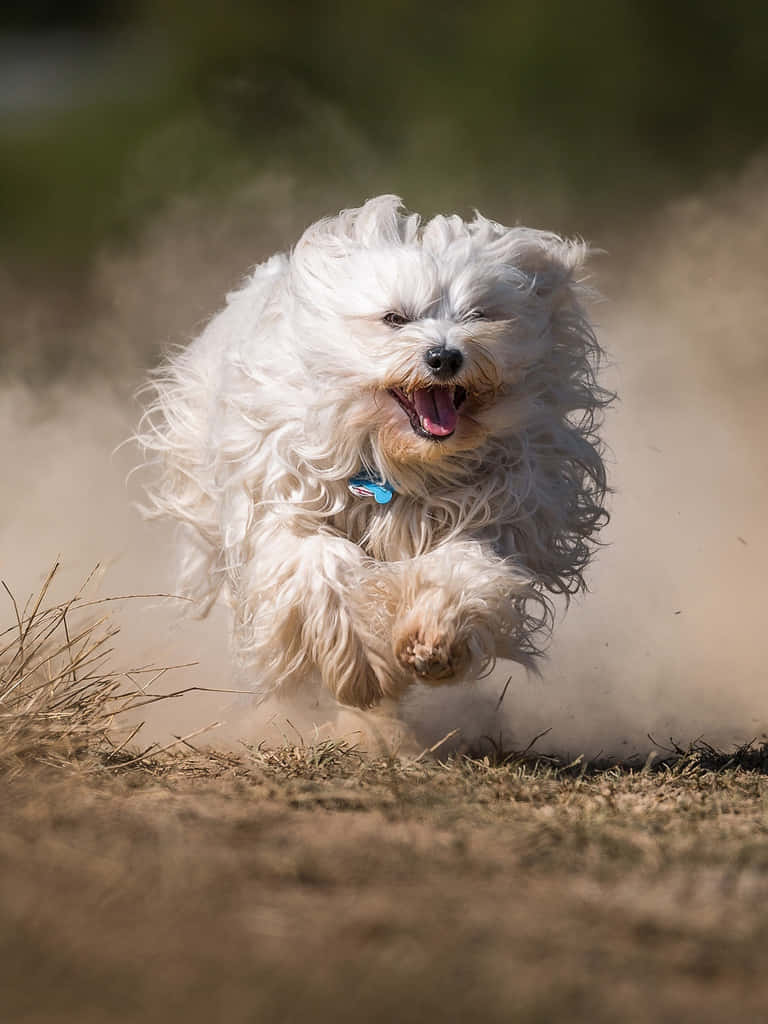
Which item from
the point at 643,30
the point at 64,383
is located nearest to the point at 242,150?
the point at 64,383

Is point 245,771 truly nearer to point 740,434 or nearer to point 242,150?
point 740,434

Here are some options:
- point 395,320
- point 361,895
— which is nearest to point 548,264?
point 395,320

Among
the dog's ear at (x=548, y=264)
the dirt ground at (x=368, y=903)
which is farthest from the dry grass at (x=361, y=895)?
the dog's ear at (x=548, y=264)

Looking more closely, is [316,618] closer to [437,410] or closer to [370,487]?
[370,487]

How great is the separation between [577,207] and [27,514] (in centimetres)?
536

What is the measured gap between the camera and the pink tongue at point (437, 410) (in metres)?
4.24

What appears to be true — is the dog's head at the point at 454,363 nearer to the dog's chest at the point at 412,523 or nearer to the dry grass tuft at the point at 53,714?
the dog's chest at the point at 412,523

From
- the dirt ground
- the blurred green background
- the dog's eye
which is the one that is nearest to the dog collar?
the dog's eye

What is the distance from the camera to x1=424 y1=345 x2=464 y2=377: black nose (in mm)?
4086

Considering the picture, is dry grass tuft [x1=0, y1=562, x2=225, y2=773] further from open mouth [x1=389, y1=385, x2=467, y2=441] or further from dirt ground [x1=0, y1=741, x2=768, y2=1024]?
open mouth [x1=389, y1=385, x2=467, y2=441]

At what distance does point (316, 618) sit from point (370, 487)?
456mm

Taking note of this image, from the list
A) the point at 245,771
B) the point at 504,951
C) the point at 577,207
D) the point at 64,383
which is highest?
the point at 577,207

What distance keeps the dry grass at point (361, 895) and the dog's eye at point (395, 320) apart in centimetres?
139

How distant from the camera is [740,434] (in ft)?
32.4
